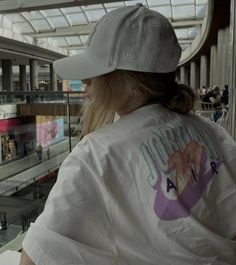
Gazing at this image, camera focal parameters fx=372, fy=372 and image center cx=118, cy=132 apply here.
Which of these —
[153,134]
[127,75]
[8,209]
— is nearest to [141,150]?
[153,134]

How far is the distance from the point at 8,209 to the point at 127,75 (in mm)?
3143

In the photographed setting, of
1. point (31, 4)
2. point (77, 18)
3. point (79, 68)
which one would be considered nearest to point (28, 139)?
point (31, 4)

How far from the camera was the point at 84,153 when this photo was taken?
0.66 meters

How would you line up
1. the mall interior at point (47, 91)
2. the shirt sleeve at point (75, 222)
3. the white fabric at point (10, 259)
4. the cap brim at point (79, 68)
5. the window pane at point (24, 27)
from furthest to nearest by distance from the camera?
the window pane at point (24, 27) → the mall interior at point (47, 91) → the white fabric at point (10, 259) → the cap brim at point (79, 68) → the shirt sleeve at point (75, 222)

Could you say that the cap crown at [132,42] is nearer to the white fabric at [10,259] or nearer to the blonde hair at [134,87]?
the blonde hair at [134,87]

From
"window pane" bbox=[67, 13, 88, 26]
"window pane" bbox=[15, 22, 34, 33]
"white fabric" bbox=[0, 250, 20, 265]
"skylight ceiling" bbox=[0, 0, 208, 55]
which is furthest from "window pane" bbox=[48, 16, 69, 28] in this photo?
"white fabric" bbox=[0, 250, 20, 265]

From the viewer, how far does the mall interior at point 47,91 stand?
10.1ft

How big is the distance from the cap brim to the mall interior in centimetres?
56

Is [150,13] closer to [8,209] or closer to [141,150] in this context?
[141,150]

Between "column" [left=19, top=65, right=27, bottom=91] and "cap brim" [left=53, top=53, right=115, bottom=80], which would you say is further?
"column" [left=19, top=65, right=27, bottom=91]

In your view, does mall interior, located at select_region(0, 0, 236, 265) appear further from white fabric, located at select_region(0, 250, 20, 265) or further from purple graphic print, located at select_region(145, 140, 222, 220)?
purple graphic print, located at select_region(145, 140, 222, 220)

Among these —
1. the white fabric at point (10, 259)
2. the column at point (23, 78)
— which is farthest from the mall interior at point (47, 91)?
the white fabric at point (10, 259)

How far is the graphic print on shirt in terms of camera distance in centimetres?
66

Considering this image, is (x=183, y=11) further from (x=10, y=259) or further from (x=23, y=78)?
(x=10, y=259)
